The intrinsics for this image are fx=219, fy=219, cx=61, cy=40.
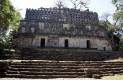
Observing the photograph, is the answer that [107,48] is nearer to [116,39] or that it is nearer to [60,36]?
[116,39]

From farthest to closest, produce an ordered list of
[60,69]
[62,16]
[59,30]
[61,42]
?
[62,16], [59,30], [61,42], [60,69]

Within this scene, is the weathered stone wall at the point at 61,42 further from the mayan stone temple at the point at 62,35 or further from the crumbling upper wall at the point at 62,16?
the crumbling upper wall at the point at 62,16

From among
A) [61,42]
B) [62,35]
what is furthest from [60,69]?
[62,35]

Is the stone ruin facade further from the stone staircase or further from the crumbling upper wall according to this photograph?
the stone staircase

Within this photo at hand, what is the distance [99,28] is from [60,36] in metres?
5.99

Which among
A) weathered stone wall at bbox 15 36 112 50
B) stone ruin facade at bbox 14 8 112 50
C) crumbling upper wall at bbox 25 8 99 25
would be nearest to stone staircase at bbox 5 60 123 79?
stone ruin facade at bbox 14 8 112 50

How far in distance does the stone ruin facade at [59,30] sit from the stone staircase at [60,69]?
14.6 m

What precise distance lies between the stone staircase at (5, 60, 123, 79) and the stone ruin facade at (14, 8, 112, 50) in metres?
14.6

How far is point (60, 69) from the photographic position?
12.1m

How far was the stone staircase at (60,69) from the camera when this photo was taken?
1135 centimetres

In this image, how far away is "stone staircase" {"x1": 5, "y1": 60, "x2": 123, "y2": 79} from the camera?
11.4m

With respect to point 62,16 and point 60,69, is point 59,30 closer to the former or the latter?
point 62,16

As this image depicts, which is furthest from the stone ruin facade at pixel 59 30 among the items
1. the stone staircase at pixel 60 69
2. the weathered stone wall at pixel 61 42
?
the stone staircase at pixel 60 69

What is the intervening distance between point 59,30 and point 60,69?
17.5 metres
